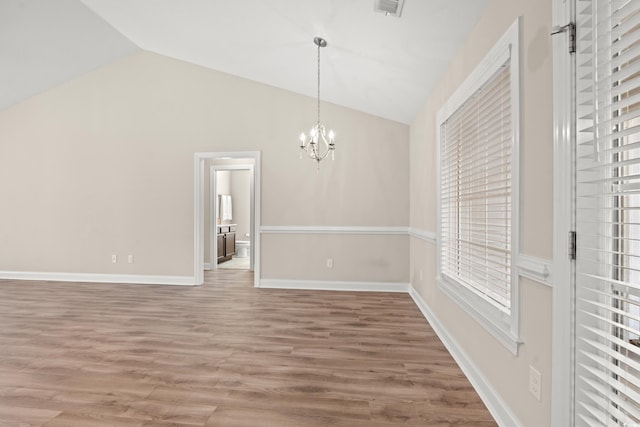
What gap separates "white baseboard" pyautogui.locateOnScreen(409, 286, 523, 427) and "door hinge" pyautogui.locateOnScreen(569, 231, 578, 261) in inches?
37.2

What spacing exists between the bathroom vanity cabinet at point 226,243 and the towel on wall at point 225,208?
0.60 metres

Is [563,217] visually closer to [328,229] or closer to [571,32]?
[571,32]

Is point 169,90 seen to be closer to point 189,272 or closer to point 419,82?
point 189,272

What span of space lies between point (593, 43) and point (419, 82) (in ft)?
8.30

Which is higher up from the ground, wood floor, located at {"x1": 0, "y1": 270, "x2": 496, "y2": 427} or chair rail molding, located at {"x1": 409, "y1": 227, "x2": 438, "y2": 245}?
chair rail molding, located at {"x1": 409, "y1": 227, "x2": 438, "y2": 245}

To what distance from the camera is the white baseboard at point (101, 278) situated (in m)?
5.65

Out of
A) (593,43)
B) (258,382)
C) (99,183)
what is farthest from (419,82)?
(99,183)

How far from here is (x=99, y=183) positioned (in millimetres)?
5805

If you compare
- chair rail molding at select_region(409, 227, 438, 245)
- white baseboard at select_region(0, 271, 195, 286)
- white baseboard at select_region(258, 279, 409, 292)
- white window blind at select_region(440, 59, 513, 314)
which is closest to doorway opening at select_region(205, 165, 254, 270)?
white baseboard at select_region(0, 271, 195, 286)

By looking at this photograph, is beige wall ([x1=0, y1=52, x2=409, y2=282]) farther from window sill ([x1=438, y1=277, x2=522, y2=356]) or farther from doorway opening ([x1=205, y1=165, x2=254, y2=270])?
window sill ([x1=438, y1=277, x2=522, y2=356])

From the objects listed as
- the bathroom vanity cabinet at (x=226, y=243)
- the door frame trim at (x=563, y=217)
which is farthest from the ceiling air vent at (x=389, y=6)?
the bathroom vanity cabinet at (x=226, y=243)

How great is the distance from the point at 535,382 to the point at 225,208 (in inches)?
346

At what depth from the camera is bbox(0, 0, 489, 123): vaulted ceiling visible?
2.82 metres

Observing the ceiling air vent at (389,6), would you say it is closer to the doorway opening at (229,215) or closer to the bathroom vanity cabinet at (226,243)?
the doorway opening at (229,215)
